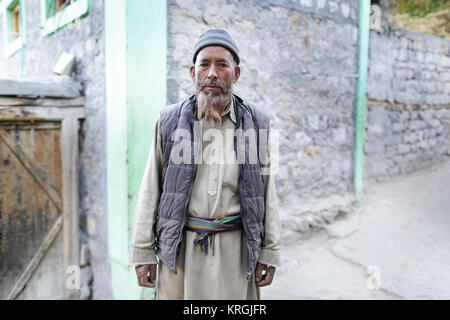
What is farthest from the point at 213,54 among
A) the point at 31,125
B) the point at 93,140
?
the point at 31,125

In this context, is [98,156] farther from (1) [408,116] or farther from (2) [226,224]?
(1) [408,116]

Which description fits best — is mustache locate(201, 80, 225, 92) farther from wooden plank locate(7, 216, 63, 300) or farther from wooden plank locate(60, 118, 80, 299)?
wooden plank locate(7, 216, 63, 300)

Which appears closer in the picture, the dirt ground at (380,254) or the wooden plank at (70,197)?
the dirt ground at (380,254)

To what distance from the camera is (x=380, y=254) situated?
3652 millimetres

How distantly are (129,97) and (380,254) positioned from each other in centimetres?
294

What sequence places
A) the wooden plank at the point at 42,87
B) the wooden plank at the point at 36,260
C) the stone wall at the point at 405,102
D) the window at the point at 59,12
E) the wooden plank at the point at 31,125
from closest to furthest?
the wooden plank at the point at 42,87 < the wooden plank at the point at 31,125 < the window at the point at 59,12 < the wooden plank at the point at 36,260 < the stone wall at the point at 405,102

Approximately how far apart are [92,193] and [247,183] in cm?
251

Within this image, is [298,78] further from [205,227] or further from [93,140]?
[205,227]

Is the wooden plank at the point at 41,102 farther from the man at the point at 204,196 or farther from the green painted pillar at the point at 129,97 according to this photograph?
the man at the point at 204,196

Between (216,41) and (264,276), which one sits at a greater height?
(216,41)

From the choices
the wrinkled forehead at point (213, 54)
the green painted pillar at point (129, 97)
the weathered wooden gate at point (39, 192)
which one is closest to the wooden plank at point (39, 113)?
the weathered wooden gate at point (39, 192)

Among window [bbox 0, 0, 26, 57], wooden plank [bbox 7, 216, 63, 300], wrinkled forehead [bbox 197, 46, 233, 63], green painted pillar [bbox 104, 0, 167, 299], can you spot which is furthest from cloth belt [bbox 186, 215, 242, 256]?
window [bbox 0, 0, 26, 57]

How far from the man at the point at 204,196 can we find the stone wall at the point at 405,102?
12.5 feet

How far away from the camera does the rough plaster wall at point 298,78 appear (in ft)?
10.1
